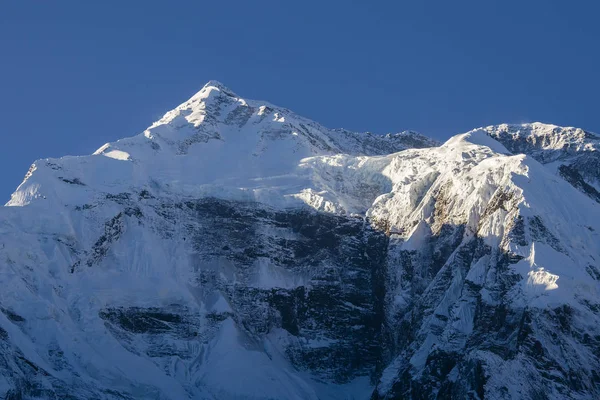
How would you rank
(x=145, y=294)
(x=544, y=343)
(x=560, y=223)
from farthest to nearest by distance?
(x=145, y=294), (x=560, y=223), (x=544, y=343)

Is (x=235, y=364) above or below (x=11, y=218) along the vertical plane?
below

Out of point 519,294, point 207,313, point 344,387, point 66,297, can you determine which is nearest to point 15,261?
point 66,297

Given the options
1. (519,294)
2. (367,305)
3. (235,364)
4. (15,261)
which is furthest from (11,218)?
(519,294)

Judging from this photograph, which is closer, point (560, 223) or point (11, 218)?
point (560, 223)

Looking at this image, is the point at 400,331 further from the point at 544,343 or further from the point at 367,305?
the point at 544,343

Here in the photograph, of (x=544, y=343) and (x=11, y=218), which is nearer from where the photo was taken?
(x=544, y=343)

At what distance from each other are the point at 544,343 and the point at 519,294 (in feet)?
30.7

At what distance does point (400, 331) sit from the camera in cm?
18638

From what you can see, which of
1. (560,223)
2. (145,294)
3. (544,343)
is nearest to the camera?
(544,343)

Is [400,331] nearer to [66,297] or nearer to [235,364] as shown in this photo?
[235,364]

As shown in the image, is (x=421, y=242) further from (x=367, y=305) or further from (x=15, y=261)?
(x=15, y=261)

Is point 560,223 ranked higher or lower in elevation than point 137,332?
higher

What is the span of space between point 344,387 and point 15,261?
48095 mm

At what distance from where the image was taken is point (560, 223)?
181 meters
